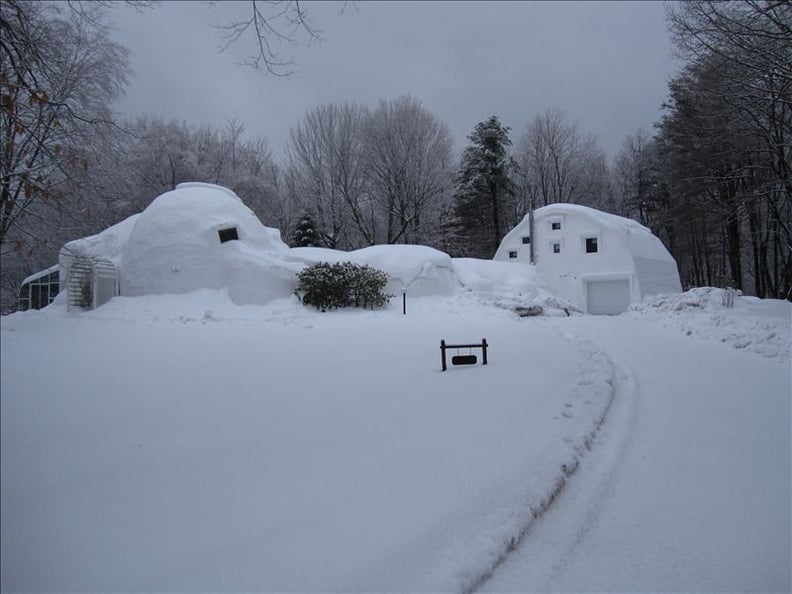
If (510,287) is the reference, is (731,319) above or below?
below

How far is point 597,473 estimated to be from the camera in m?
2.96

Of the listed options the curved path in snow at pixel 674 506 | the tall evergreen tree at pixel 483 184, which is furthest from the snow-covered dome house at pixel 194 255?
the tall evergreen tree at pixel 483 184

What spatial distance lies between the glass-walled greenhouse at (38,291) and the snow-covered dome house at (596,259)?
878 inches

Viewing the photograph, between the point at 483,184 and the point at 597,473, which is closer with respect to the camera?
the point at 597,473

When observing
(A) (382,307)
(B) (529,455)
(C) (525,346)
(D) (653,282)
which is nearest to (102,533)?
(B) (529,455)

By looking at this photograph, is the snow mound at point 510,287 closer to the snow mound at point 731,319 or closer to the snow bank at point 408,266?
the snow bank at point 408,266

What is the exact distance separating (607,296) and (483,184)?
12.1m

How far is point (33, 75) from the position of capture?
2.11m

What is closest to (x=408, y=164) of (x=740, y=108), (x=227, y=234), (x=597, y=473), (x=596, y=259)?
(x=596, y=259)

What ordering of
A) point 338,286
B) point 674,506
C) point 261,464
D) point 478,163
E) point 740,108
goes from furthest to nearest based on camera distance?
point 478,163 → point 338,286 → point 740,108 → point 674,506 → point 261,464

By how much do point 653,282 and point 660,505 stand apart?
21.5 meters

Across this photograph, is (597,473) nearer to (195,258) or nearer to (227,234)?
(195,258)

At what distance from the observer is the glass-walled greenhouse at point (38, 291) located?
1280 millimetres

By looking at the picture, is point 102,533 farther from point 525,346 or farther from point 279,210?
point 279,210
